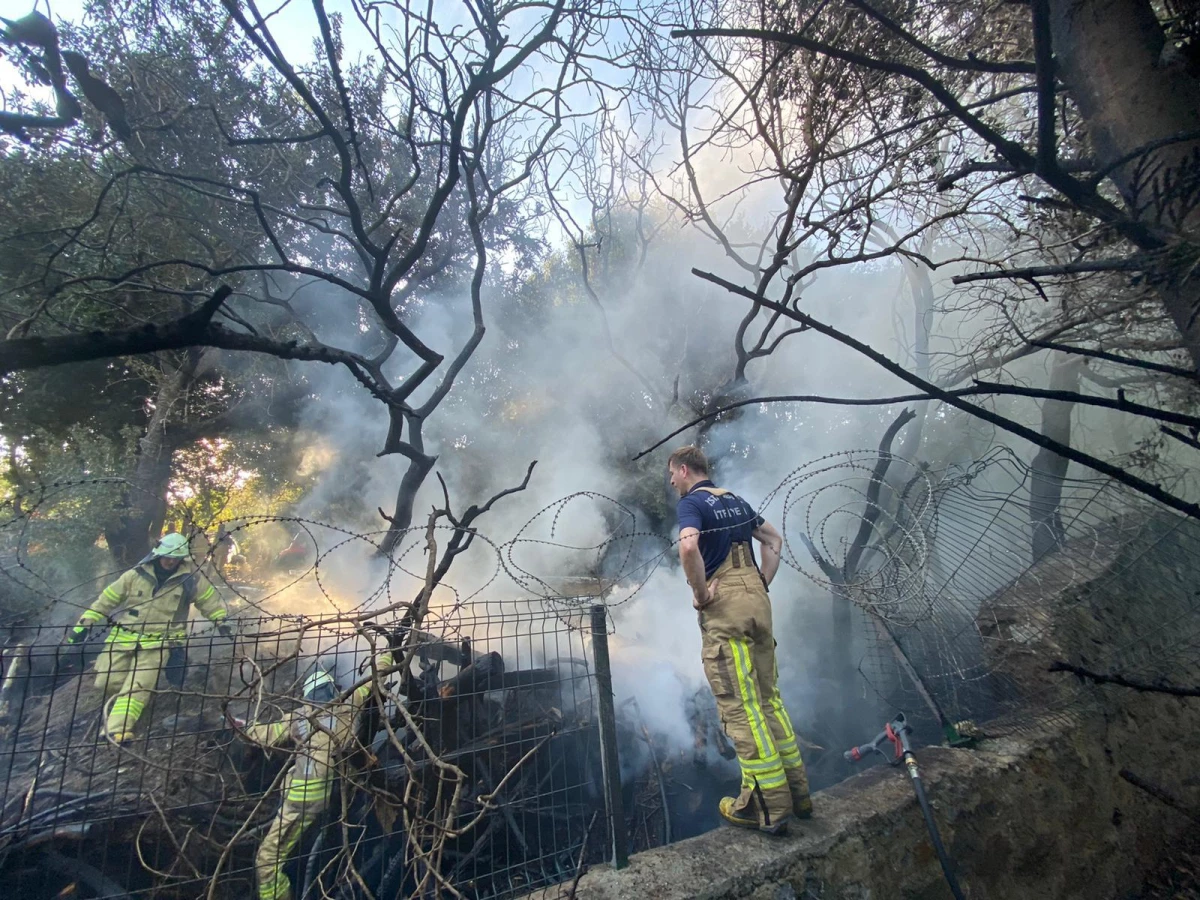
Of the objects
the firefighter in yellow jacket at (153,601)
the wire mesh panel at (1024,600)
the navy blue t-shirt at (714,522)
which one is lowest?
the wire mesh panel at (1024,600)

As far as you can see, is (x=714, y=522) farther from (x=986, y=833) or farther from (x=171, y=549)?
(x=171, y=549)

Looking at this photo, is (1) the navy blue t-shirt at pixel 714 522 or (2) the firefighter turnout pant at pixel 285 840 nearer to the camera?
(2) the firefighter turnout pant at pixel 285 840

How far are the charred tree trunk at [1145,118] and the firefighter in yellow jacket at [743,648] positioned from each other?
241 centimetres

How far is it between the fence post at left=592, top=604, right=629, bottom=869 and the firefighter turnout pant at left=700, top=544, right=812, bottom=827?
640 millimetres

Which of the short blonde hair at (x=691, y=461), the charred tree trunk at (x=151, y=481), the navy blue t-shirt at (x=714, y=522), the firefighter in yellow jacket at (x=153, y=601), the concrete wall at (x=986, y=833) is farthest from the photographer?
the charred tree trunk at (x=151, y=481)

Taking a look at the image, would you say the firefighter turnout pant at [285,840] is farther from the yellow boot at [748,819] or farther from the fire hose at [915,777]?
the fire hose at [915,777]

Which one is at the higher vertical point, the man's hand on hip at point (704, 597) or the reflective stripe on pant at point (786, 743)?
the man's hand on hip at point (704, 597)

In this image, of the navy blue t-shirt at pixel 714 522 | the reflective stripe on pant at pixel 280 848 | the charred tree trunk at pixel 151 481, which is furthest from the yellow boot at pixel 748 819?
the charred tree trunk at pixel 151 481

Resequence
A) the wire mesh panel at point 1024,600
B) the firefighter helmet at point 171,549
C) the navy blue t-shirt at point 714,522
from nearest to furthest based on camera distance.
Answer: the navy blue t-shirt at point 714,522
the wire mesh panel at point 1024,600
the firefighter helmet at point 171,549

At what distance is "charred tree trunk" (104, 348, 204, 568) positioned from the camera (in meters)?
7.97

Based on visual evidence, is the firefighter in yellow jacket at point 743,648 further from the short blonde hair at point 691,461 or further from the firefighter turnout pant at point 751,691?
the short blonde hair at point 691,461

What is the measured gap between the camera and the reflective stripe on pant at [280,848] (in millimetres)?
3325

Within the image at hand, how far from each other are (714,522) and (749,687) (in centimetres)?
102

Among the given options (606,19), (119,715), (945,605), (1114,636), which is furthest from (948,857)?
(606,19)
